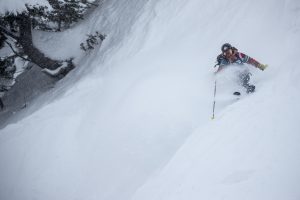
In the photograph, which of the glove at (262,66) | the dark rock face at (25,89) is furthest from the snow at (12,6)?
the glove at (262,66)

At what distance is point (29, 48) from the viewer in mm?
14352

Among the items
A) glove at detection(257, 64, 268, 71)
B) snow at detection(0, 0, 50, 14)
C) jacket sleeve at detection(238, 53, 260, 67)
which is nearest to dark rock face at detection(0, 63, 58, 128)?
snow at detection(0, 0, 50, 14)

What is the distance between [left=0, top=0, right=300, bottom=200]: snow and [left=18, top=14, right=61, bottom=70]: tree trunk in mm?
1609

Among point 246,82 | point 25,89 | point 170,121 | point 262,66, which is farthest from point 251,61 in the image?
point 25,89

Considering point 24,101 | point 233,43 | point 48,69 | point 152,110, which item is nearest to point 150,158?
point 152,110

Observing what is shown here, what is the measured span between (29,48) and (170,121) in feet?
29.0

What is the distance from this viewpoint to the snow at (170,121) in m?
5.98

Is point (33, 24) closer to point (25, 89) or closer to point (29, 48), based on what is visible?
point (29, 48)

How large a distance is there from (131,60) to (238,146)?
7441mm

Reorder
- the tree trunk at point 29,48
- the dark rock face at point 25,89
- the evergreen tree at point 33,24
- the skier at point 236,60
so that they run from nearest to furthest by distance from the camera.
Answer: the skier at point 236,60
the evergreen tree at point 33,24
the tree trunk at point 29,48
the dark rock face at point 25,89

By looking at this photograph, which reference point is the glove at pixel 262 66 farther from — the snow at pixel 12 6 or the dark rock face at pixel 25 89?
the dark rock face at pixel 25 89

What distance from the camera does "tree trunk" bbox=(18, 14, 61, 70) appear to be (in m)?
13.5

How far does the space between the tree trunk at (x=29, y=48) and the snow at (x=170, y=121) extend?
5.28 feet

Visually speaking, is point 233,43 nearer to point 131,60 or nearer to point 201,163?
point 131,60
